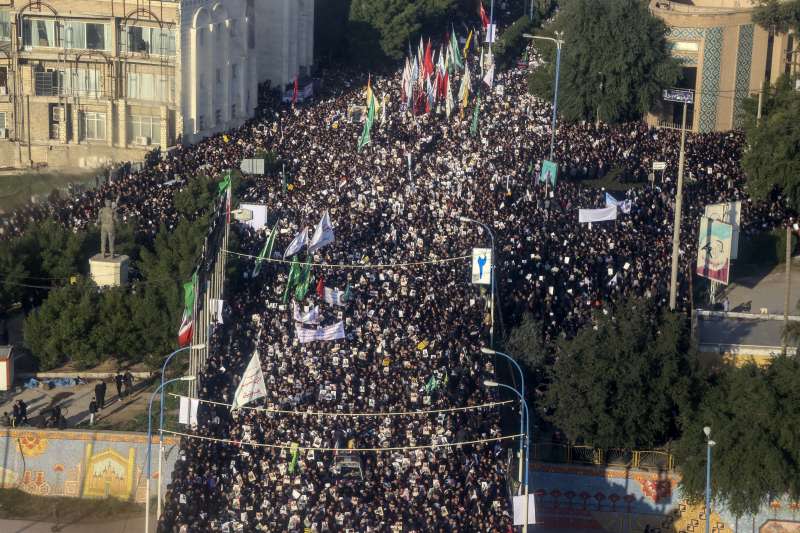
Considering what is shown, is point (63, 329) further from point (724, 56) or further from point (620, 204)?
point (724, 56)

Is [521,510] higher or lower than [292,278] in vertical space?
lower

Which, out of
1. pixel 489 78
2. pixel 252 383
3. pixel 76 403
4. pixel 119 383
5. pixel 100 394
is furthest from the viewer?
pixel 489 78

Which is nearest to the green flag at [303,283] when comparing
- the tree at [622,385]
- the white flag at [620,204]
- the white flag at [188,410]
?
the white flag at [188,410]

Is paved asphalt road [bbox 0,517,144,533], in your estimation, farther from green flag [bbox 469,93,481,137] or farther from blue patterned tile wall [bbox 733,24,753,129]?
blue patterned tile wall [bbox 733,24,753,129]

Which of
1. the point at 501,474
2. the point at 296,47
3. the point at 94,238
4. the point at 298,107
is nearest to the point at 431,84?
the point at 298,107

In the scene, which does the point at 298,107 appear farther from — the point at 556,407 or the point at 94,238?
the point at 556,407

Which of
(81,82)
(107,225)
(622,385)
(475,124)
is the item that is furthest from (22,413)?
(475,124)

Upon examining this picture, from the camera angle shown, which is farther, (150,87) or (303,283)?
(150,87)
